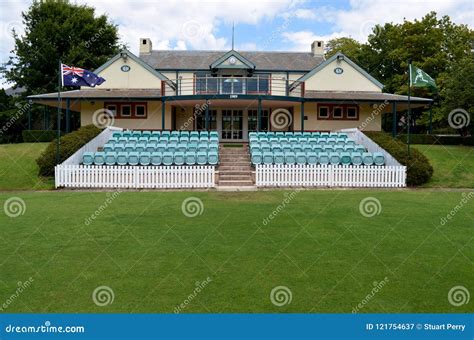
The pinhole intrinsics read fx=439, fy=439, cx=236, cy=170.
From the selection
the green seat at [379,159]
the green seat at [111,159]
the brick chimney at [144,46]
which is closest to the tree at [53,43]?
the brick chimney at [144,46]

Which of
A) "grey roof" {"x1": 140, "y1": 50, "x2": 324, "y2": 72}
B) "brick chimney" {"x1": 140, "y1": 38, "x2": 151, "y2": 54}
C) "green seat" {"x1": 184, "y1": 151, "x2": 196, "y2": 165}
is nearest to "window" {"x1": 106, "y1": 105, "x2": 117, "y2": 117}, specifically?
"grey roof" {"x1": 140, "y1": 50, "x2": 324, "y2": 72}

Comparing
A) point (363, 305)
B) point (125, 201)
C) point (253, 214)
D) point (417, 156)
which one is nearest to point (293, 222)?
point (253, 214)

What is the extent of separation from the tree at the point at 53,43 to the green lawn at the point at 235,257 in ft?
127

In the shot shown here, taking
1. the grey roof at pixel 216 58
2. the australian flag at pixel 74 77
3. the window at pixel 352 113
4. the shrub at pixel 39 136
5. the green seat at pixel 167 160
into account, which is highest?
the grey roof at pixel 216 58

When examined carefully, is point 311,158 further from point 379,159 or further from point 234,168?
point 234,168

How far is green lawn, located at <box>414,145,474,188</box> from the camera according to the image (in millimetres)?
20516

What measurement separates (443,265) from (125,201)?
405 inches

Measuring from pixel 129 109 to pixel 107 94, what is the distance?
211 cm

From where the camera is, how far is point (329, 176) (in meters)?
19.9

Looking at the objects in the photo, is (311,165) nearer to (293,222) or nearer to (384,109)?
(293,222)

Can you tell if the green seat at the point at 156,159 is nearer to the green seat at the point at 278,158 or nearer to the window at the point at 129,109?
the green seat at the point at 278,158

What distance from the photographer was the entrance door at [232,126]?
35.2 metres

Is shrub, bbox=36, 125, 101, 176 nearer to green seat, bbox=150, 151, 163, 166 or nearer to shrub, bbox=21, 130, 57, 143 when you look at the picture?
green seat, bbox=150, 151, 163, 166

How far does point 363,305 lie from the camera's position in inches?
224
